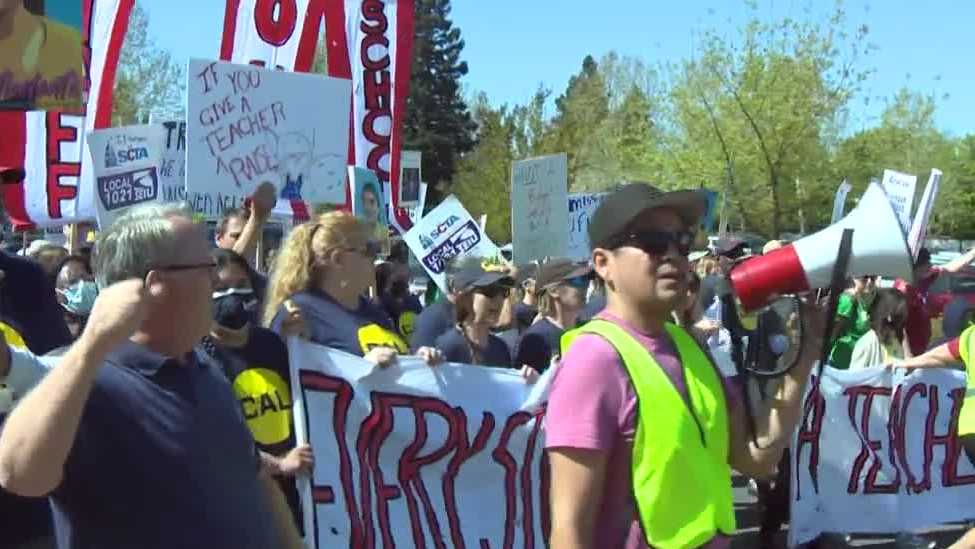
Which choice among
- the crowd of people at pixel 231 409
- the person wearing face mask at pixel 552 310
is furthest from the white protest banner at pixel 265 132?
the crowd of people at pixel 231 409

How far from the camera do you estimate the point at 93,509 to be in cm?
236

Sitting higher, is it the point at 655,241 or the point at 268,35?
the point at 268,35

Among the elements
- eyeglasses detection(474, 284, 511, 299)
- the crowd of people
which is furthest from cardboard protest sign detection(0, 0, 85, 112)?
the crowd of people

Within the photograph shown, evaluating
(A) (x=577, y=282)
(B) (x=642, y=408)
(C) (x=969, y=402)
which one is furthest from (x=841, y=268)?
(A) (x=577, y=282)

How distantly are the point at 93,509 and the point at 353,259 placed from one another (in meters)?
2.47

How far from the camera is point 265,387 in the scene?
15.1 feet

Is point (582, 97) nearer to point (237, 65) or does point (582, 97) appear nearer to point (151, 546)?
point (237, 65)

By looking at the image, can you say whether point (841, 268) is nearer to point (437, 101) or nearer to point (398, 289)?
point (398, 289)

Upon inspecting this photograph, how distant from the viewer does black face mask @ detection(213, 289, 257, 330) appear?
4426 millimetres

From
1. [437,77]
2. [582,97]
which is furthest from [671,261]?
[437,77]

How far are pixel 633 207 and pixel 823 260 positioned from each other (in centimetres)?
45

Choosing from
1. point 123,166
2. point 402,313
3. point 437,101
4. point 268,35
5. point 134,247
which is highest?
point 437,101

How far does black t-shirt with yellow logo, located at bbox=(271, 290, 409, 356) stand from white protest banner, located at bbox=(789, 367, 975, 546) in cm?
348

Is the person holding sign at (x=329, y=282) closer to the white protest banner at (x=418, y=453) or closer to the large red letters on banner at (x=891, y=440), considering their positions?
the white protest banner at (x=418, y=453)
